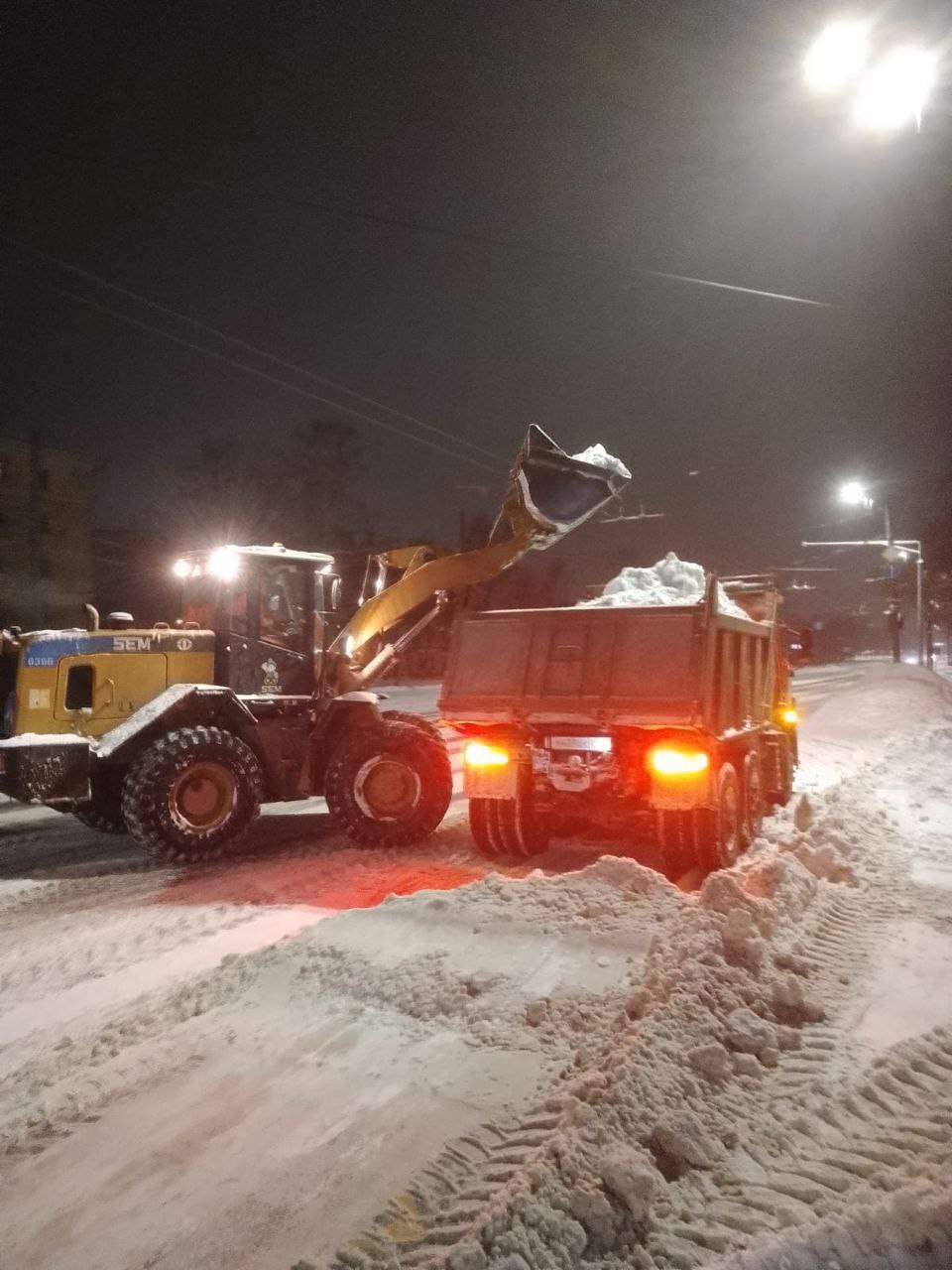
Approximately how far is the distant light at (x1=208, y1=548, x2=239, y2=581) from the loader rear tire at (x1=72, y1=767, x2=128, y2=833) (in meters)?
2.13

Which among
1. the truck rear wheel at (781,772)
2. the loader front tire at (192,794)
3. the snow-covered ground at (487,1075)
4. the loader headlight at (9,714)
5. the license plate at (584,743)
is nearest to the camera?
the snow-covered ground at (487,1075)

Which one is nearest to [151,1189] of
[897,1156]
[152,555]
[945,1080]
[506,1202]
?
[506,1202]

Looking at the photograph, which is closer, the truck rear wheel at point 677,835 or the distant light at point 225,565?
the truck rear wheel at point 677,835

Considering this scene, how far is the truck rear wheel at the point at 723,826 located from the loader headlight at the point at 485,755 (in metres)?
1.77

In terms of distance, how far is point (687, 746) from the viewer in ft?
23.0

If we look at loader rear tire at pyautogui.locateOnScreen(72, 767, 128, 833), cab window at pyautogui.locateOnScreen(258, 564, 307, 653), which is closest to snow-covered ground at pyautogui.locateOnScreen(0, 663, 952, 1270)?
loader rear tire at pyautogui.locateOnScreen(72, 767, 128, 833)

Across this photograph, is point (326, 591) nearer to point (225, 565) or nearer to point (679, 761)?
point (225, 565)

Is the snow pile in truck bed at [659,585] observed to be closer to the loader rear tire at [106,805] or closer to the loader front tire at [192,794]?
the loader front tire at [192,794]

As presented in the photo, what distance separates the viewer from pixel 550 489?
9.17 meters

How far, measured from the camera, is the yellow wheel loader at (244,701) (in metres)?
7.87

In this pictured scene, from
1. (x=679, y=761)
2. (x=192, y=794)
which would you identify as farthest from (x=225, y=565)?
(x=679, y=761)

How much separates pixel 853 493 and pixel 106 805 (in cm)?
2620

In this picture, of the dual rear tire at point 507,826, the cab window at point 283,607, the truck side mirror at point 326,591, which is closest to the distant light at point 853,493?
the truck side mirror at point 326,591

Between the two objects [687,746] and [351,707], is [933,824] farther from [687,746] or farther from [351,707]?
[351,707]
